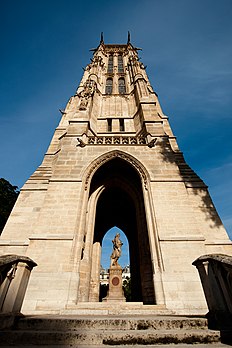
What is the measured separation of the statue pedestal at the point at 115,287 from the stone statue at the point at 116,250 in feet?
1.23

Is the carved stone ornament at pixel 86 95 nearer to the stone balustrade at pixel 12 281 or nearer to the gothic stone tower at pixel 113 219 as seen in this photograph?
the gothic stone tower at pixel 113 219

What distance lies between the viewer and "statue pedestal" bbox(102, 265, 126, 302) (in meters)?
8.85

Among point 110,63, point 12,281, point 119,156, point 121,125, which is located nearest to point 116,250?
point 119,156

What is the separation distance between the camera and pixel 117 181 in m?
10.4

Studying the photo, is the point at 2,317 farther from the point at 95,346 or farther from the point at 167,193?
the point at 167,193

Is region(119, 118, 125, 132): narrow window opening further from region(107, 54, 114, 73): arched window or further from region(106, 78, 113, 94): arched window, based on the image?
region(107, 54, 114, 73): arched window

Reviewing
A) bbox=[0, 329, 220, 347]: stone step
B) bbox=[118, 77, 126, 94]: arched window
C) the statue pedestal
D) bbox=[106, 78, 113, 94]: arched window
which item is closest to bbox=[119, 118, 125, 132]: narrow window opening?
bbox=[118, 77, 126, 94]: arched window

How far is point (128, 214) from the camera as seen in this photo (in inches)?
504

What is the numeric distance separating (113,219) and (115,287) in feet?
15.7

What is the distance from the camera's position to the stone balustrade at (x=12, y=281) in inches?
123

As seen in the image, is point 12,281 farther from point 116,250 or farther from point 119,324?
point 116,250

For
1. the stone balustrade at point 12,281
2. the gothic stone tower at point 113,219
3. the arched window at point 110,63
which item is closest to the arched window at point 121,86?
the arched window at point 110,63

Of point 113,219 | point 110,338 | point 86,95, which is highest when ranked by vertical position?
point 86,95

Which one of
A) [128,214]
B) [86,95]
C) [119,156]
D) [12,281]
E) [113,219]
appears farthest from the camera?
[86,95]
